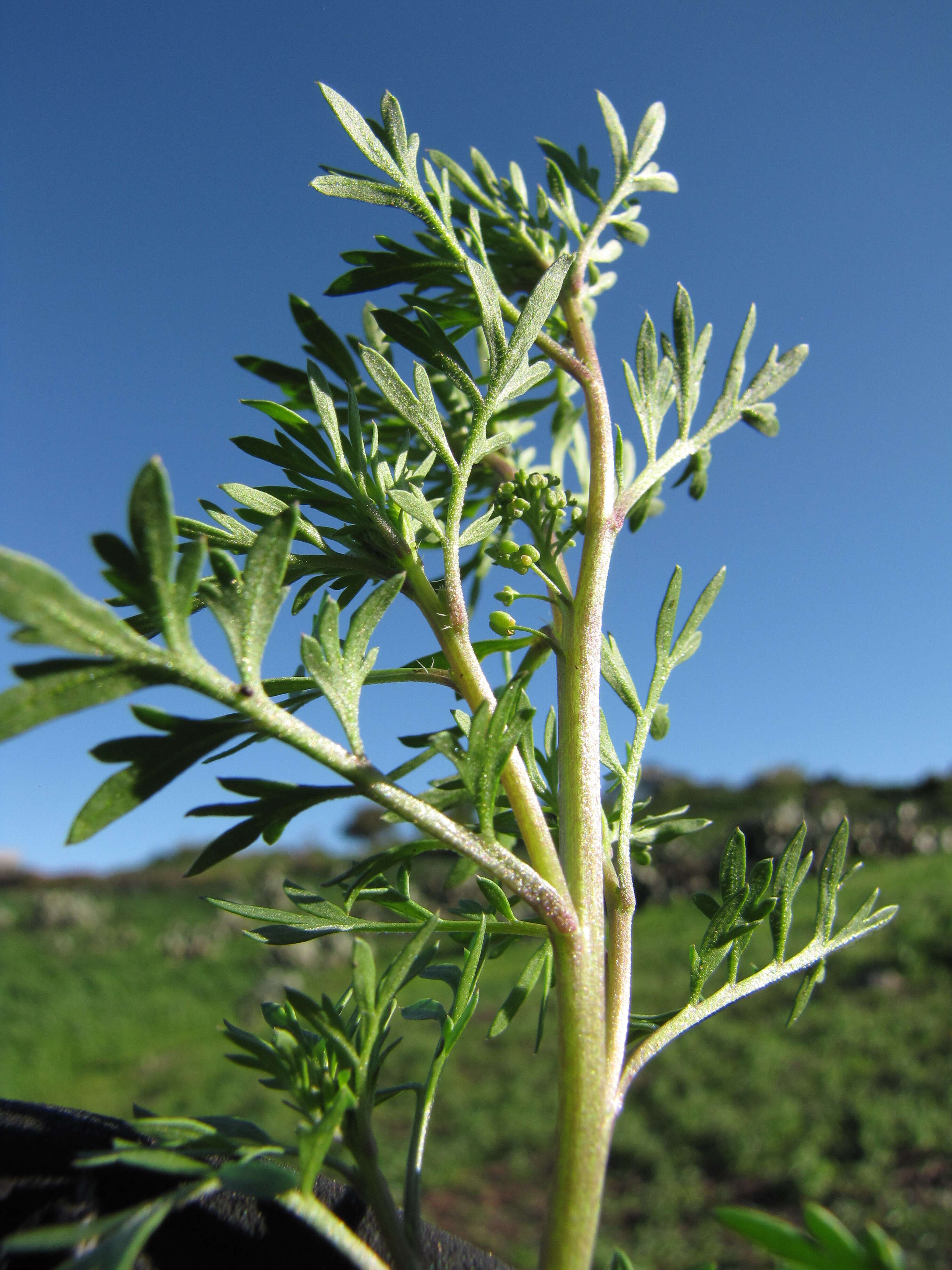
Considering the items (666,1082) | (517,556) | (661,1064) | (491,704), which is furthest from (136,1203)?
(661,1064)

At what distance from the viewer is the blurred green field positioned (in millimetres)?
5328

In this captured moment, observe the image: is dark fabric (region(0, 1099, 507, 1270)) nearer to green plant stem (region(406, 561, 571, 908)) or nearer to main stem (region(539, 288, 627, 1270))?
main stem (region(539, 288, 627, 1270))

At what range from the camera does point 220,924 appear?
14.1 meters

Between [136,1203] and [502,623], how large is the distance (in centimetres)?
60

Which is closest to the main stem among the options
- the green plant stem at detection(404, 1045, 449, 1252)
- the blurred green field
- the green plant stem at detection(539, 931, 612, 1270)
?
the green plant stem at detection(539, 931, 612, 1270)

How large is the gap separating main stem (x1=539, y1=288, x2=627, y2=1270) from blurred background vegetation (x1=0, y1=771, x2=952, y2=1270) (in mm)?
2523

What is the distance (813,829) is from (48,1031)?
432 inches

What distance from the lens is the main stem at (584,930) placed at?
2.27ft

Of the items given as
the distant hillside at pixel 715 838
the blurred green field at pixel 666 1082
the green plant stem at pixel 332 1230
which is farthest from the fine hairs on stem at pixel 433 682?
the distant hillside at pixel 715 838

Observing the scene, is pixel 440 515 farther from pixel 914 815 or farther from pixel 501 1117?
pixel 914 815

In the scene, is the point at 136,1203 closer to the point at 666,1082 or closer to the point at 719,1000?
the point at 719,1000

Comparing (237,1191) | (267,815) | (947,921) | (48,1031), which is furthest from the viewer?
(48,1031)

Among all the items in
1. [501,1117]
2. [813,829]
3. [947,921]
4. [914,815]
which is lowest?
[501,1117]

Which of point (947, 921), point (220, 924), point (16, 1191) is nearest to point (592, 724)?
point (16, 1191)
